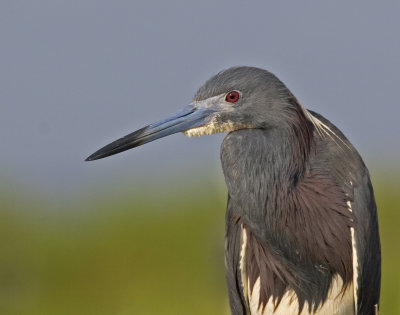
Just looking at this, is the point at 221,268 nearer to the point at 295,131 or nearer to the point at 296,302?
the point at 296,302

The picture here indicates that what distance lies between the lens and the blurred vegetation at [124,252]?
9508 mm

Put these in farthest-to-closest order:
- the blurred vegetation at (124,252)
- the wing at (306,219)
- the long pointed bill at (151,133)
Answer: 1. the blurred vegetation at (124,252)
2. the long pointed bill at (151,133)
3. the wing at (306,219)

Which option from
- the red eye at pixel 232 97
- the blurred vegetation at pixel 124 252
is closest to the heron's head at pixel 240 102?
the red eye at pixel 232 97

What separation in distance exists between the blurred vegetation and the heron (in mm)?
2572

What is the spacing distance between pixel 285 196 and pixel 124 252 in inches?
199

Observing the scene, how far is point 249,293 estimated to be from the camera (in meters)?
6.41

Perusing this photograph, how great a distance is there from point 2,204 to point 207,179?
213cm

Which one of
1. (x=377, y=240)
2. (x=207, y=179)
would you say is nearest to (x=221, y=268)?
(x=207, y=179)

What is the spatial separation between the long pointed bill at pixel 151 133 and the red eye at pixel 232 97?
215 millimetres

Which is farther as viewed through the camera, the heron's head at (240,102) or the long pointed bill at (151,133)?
the long pointed bill at (151,133)

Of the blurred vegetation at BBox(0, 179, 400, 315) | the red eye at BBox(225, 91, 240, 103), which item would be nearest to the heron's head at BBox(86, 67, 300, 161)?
the red eye at BBox(225, 91, 240, 103)

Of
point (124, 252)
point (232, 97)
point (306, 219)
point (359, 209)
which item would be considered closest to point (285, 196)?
point (306, 219)

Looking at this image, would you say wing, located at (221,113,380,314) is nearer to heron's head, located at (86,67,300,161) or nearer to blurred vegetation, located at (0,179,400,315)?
heron's head, located at (86,67,300,161)

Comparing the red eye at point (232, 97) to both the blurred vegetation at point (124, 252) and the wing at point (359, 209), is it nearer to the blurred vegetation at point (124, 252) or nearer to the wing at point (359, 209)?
the wing at point (359, 209)
